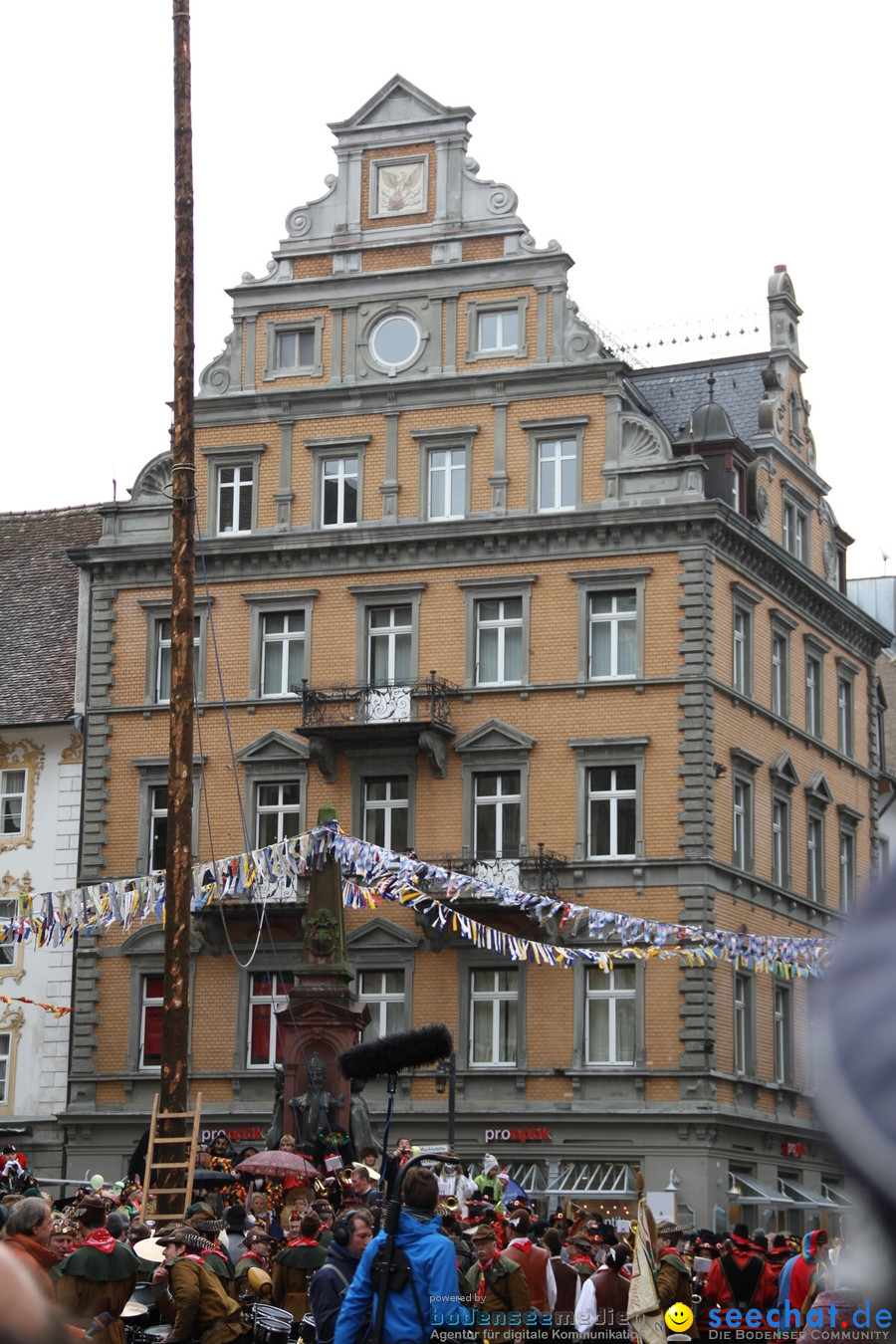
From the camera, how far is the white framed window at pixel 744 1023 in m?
38.8

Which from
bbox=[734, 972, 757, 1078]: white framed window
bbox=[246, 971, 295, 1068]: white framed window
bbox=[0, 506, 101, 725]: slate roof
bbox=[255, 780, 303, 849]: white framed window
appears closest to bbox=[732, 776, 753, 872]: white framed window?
bbox=[734, 972, 757, 1078]: white framed window

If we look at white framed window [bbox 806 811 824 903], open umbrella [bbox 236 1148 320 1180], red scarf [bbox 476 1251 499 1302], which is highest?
white framed window [bbox 806 811 824 903]

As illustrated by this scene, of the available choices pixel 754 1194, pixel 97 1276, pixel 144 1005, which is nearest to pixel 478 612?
pixel 144 1005

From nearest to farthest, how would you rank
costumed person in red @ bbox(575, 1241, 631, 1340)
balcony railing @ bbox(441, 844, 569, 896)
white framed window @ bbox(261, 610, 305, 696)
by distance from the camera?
costumed person in red @ bbox(575, 1241, 631, 1340) < balcony railing @ bbox(441, 844, 569, 896) < white framed window @ bbox(261, 610, 305, 696)

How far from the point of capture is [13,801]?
4375 cm

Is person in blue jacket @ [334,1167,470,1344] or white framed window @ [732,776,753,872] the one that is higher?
white framed window @ [732,776,753,872]

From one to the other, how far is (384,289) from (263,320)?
2.77m

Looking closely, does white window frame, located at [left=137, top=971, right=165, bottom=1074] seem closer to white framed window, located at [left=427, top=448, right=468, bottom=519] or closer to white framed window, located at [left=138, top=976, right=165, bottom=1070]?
white framed window, located at [left=138, top=976, right=165, bottom=1070]

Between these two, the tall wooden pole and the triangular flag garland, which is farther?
the triangular flag garland

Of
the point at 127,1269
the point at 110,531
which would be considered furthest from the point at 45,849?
the point at 127,1269

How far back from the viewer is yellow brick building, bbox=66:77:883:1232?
3769cm

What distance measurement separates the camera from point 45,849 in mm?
42906

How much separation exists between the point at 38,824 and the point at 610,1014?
529 inches

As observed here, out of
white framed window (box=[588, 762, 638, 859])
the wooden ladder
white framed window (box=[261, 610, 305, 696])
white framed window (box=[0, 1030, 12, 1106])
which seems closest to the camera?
the wooden ladder
